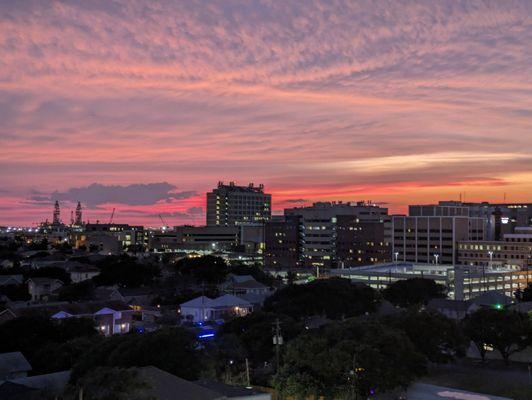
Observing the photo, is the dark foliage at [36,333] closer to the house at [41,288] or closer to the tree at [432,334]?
the tree at [432,334]

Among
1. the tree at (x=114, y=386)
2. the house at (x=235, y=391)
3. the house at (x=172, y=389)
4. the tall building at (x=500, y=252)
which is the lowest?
the house at (x=235, y=391)

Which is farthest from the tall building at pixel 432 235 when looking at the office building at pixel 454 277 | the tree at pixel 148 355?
the tree at pixel 148 355

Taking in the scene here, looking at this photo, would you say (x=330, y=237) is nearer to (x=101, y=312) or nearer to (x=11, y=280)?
(x=11, y=280)

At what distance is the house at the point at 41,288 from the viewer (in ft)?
179

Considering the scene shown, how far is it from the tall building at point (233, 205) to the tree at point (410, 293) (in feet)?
424

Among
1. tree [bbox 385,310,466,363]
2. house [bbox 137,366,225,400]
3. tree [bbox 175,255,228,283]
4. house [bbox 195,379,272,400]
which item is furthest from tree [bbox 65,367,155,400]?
tree [bbox 175,255,228,283]

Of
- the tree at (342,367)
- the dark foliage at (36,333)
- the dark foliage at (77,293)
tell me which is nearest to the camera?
the tree at (342,367)

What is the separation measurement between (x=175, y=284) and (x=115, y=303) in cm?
2086

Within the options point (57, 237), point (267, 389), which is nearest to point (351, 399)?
point (267, 389)

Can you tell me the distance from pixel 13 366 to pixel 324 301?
1955 centimetres

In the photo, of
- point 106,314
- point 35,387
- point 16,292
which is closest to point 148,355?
point 35,387

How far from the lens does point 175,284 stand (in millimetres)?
59906

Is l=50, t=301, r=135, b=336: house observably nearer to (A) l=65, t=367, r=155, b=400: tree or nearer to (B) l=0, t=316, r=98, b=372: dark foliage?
(B) l=0, t=316, r=98, b=372: dark foliage

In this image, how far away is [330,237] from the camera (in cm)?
10162
